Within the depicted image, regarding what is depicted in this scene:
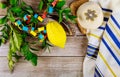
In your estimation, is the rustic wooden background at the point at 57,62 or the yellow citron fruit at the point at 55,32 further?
the rustic wooden background at the point at 57,62

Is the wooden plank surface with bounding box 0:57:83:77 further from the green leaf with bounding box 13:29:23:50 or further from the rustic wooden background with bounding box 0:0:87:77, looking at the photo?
the green leaf with bounding box 13:29:23:50

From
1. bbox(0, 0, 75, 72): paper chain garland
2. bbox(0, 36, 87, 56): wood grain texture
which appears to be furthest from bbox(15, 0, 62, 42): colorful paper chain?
bbox(0, 36, 87, 56): wood grain texture

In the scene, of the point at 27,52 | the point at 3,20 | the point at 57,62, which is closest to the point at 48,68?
the point at 57,62

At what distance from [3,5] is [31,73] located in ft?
1.02

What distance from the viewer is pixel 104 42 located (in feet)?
2.65

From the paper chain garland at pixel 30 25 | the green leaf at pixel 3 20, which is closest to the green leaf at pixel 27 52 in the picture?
the paper chain garland at pixel 30 25

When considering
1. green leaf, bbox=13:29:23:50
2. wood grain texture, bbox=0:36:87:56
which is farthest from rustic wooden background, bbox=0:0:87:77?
green leaf, bbox=13:29:23:50

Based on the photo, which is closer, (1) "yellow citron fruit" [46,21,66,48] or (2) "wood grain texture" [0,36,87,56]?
(1) "yellow citron fruit" [46,21,66,48]

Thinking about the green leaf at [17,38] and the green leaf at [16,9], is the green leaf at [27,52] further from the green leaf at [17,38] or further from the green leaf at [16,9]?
the green leaf at [16,9]

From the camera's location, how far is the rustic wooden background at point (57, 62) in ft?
2.96

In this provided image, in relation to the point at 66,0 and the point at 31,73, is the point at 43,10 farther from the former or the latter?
the point at 31,73

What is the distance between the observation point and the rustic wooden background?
0.90m

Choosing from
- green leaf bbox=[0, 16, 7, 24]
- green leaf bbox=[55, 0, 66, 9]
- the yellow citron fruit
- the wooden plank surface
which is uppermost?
green leaf bbox=[55, 0, 66, 9]

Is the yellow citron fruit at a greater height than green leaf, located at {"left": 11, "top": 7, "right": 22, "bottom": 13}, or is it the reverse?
green leaf, located at {"left": 11, "top": 7, "right": 22, "bottom": 13}
